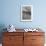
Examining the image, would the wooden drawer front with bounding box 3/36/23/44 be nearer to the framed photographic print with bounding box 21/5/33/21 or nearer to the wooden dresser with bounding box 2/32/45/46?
the wooden dresser with bounding box 2/32/45/46

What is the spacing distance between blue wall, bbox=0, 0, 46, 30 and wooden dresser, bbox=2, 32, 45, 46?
1.83ft

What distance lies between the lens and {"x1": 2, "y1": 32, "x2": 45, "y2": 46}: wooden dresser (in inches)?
135

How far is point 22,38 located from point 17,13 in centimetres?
89

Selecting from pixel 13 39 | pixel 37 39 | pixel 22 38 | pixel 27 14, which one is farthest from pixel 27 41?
pixel 27 14

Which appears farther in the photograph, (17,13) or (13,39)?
(17,13)

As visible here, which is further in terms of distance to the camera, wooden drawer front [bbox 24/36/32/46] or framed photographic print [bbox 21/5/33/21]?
framed photographic print [bbox 21/5/33/21]

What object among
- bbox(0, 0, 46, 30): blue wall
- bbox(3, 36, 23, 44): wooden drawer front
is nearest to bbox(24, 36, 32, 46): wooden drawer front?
bbox(3, 36, 23, 44): wooden drawer front

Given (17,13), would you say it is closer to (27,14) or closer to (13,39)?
(27,14)

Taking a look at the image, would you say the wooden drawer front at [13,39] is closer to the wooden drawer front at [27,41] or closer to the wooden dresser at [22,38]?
the wooden dresser at [22,38]

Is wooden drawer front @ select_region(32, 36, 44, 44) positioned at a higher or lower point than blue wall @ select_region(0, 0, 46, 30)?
lower

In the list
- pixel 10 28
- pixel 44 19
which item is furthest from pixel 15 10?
pixel 44 19

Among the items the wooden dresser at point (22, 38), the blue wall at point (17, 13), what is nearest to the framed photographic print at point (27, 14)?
the blue wall at point (17, 13)

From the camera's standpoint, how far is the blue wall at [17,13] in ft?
12.7

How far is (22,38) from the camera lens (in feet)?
11.2
